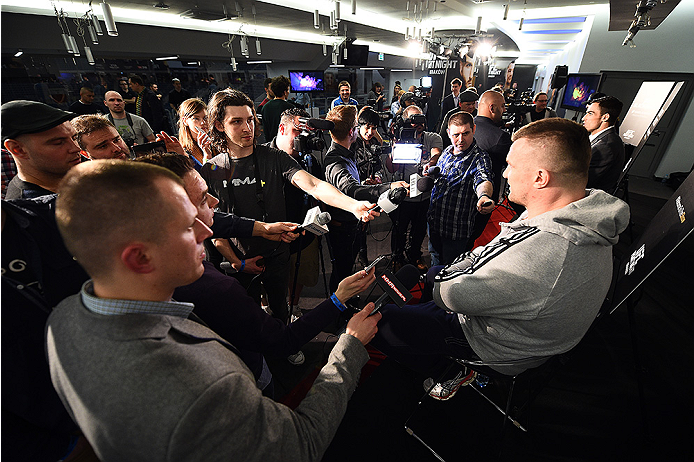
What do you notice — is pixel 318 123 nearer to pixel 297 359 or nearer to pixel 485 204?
pixel 485 204

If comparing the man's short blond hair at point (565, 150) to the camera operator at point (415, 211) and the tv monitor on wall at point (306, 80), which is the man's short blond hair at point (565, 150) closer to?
the camera operator at point (415, 211)

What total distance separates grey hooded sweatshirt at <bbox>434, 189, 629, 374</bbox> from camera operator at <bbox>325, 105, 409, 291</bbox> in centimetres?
112

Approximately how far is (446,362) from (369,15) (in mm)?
9530

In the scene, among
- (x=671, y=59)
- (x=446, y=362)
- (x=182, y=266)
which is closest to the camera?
(x=182, y=266)

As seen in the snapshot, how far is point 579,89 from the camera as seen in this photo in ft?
23.6

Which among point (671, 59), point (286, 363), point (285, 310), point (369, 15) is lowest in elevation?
A: point (286, 363)

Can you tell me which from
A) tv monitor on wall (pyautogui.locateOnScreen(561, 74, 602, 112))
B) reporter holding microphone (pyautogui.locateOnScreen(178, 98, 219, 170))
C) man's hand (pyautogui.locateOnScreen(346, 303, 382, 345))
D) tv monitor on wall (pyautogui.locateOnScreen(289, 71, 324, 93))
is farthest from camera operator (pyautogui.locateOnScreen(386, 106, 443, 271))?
tv monitor on wall (pyautogui.locateOnScreen(289, 71, 324, 93))

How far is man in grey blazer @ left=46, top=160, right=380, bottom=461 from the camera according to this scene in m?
0.58

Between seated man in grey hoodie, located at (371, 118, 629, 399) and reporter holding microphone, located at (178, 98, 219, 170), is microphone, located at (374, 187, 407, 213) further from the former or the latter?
reporter holding microphone, located at (178, 98, 219, 170)

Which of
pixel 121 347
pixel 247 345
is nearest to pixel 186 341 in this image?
pixel 121 347

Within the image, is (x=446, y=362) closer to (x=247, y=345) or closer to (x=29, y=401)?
(x=247, y=345)

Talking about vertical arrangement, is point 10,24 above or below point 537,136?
above

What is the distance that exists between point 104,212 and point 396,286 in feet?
3.41

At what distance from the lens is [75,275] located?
1.04 meters
